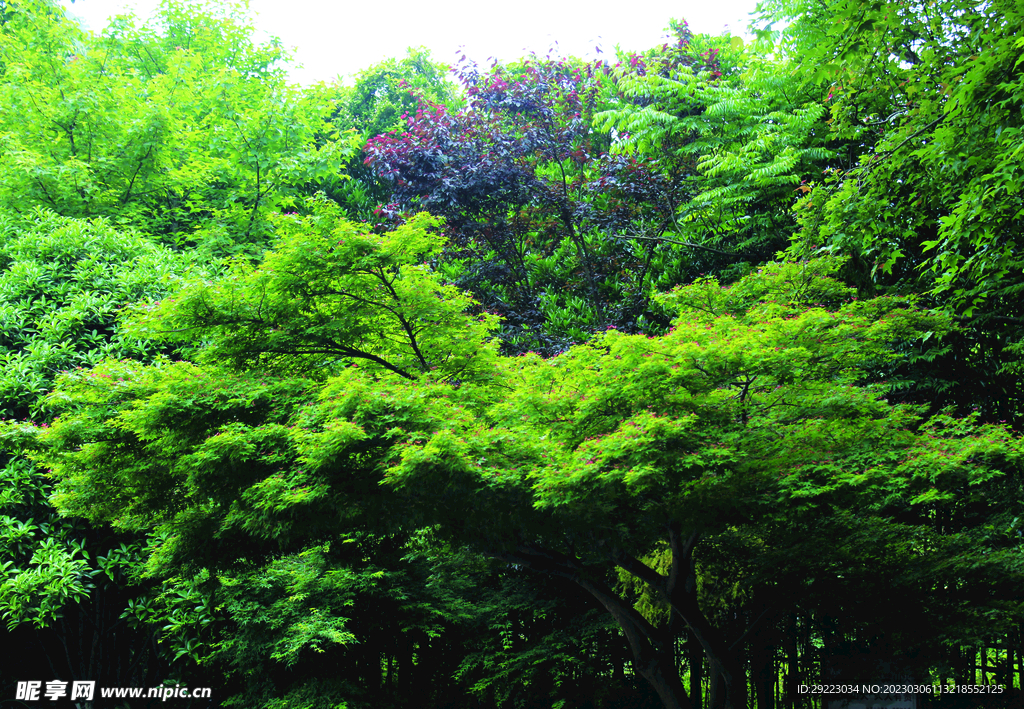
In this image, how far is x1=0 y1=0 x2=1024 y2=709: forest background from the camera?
554 cm

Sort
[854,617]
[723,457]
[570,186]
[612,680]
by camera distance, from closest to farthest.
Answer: [723,457], [854,617], [612,680], [570,186]

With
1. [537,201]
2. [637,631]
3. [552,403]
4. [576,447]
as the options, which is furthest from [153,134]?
[637,631]

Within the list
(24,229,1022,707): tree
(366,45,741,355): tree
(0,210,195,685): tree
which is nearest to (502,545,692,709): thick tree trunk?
(24,229,1022,707): tree

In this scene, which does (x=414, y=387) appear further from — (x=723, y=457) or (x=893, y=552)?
(x=893, y=552)

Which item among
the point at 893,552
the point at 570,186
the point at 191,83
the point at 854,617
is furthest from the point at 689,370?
the point at 191,83

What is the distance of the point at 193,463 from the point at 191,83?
33.4 feet

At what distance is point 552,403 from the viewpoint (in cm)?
581

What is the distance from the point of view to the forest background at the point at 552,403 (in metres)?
5.54

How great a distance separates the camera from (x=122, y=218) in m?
11.1

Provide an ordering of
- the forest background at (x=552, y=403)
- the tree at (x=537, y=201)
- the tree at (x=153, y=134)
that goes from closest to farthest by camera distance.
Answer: the forest background at (x=552, y=403)
the tree at (x=153, y=134)
the tree at (x=537, y=201)

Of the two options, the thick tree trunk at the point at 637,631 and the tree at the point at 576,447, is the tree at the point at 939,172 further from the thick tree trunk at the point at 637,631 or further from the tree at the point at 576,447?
the thick tree trunk at the point at 637,631

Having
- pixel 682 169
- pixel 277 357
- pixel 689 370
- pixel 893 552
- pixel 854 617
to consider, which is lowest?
pixel 854 617

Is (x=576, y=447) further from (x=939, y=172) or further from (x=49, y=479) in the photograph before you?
(x=49, y=479)

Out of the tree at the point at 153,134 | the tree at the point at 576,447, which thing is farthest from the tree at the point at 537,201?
the tree at the point at 576,447
